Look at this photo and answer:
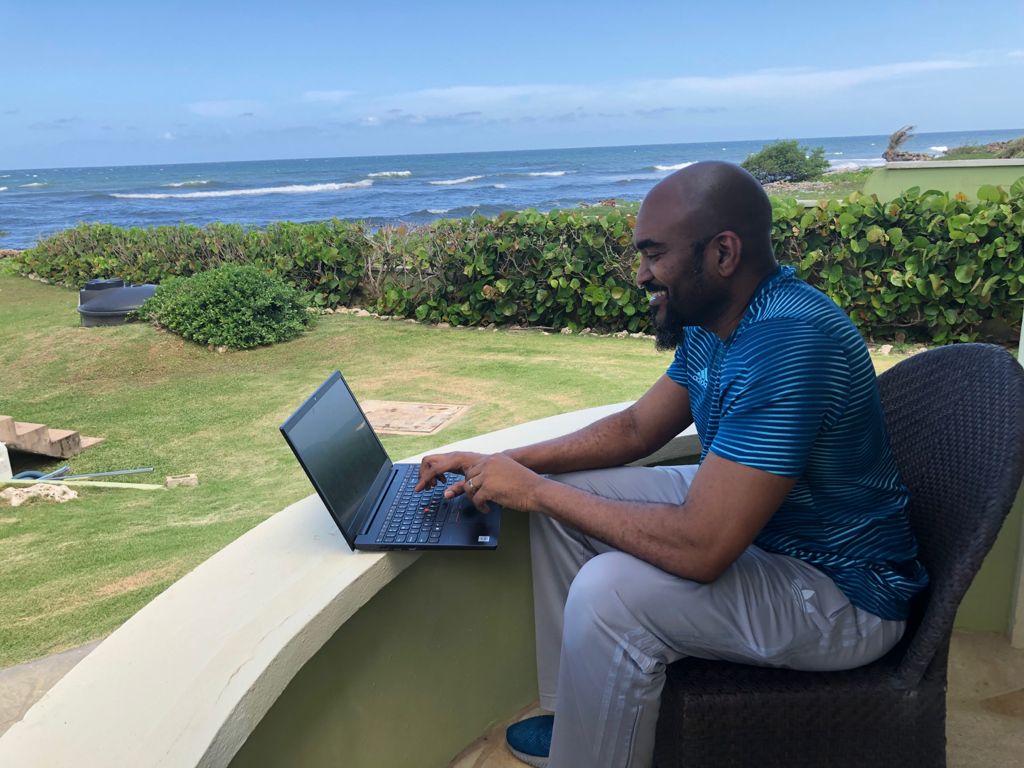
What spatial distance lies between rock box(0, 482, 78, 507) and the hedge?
4924mm

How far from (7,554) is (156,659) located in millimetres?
3128

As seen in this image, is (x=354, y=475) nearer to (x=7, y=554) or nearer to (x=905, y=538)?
(x=905, y=538)

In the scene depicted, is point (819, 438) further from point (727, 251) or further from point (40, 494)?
point (40, 494)

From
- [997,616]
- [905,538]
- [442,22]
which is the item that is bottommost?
[997,616]

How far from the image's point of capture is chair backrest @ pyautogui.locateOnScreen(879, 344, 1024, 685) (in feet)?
4.19

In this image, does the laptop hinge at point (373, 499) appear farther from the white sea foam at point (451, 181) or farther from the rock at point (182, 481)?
the white sea foam at point (451, 181)

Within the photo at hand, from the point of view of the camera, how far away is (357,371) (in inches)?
282

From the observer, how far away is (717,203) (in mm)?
1462

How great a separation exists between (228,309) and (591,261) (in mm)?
3477

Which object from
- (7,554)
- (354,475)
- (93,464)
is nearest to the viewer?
(354,475)

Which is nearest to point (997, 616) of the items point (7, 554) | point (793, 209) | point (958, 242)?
point (7, 554)

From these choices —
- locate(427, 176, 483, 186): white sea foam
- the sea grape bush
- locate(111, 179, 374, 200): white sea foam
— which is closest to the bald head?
the sea grape bush

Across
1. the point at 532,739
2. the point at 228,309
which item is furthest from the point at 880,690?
the point at 228,309

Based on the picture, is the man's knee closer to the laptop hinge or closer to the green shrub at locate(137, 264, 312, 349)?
the laptop hinge
